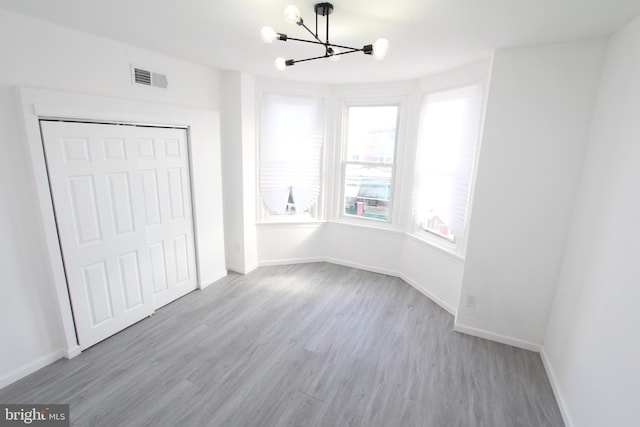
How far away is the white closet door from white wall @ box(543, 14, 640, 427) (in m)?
3.71

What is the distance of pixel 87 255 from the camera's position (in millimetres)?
2514

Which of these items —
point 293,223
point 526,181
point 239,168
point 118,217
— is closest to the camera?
point 526,181

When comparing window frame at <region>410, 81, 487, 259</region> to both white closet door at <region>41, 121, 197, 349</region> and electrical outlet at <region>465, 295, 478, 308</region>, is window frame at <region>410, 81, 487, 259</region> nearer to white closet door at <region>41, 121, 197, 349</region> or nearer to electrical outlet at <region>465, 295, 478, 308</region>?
electrical outlet at <region>465, 295, 478, 308</region>

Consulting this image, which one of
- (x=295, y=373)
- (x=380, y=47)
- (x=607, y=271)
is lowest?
(x=295, y=373)

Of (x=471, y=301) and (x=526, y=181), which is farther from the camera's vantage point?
(x=471, y=301)

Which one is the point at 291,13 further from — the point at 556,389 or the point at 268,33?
the point at 556,389

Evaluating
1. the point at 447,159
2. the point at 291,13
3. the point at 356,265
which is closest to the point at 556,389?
the point at 447,159

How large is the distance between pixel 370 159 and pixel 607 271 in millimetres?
2842

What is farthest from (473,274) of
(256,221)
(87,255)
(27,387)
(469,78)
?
(27,387)

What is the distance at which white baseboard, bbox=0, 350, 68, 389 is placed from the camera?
217 centimetres

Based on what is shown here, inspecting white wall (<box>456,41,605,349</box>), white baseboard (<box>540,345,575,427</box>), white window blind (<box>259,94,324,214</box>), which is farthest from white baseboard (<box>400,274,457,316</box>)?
white window blind (<box>259,94,324,214</box>)

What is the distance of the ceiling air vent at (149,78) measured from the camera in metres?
2.78

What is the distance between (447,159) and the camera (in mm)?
3385

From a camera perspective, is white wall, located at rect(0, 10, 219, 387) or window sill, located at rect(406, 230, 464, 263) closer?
white wall, located at rect(0, 10, 219, 387)
